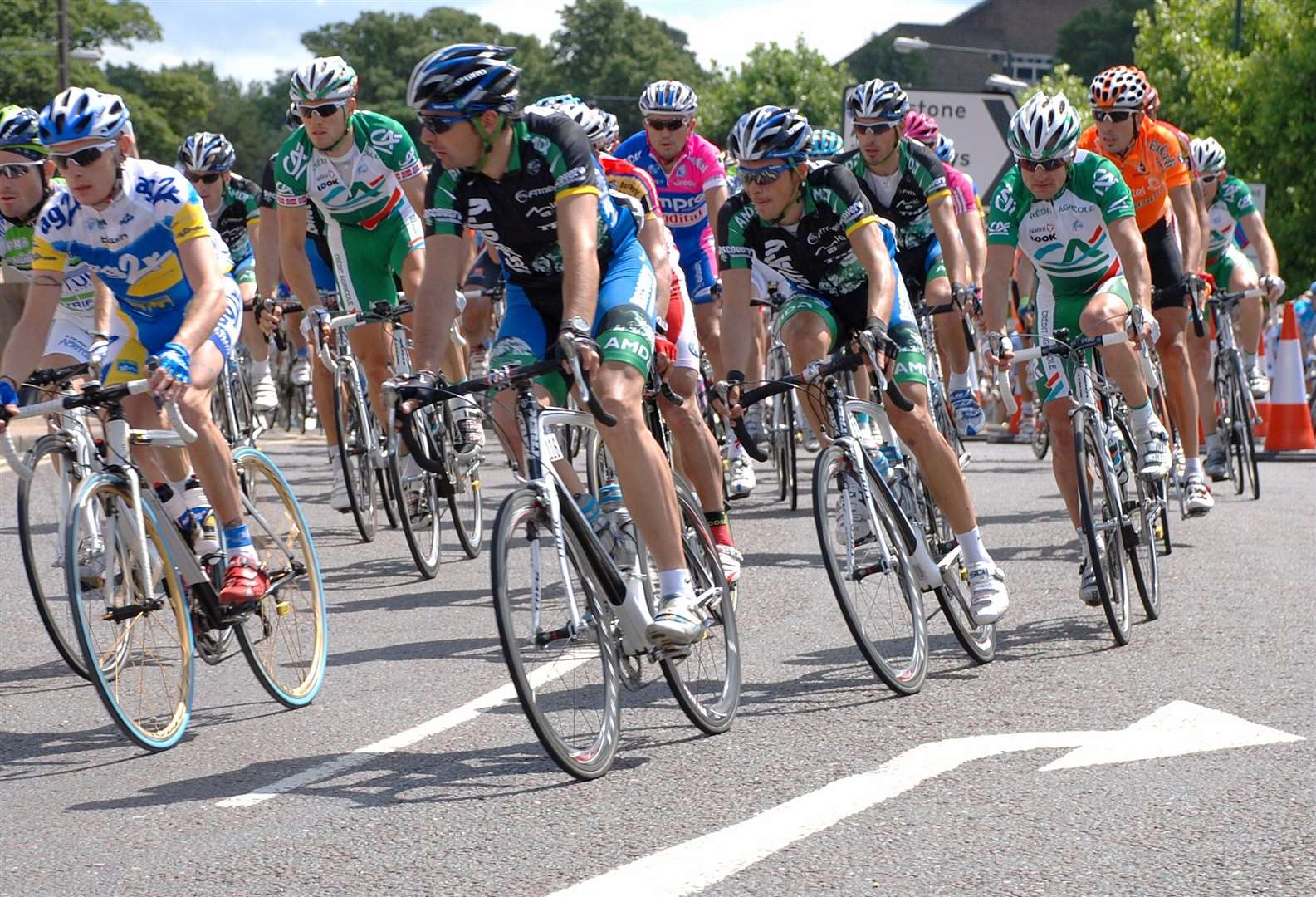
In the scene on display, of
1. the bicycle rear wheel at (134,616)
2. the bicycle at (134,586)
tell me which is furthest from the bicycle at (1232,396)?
the bicycle rear wheel at (134,616)

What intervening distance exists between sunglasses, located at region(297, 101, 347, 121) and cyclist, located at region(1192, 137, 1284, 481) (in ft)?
19.7

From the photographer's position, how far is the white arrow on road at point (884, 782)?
4.45 meters

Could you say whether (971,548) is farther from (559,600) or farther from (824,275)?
(559,600)

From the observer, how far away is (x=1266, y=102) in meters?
39.8

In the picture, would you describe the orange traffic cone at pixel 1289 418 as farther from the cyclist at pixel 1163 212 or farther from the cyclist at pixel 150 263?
the cyclist at pixel 150 263

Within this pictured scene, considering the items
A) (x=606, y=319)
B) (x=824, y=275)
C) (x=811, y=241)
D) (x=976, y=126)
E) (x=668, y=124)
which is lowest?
(x=606, y=319)

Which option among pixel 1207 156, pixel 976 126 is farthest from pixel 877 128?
pixel 976 126

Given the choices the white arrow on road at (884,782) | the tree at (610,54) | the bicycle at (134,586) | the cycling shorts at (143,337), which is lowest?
the white arrow on road at (884,782)

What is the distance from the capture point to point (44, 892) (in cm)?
449

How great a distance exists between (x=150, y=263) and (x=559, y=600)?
234 cm

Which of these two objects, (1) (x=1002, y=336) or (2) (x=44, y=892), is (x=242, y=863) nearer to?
(2) (x=44, y=892)

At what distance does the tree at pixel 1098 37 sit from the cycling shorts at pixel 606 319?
297ft

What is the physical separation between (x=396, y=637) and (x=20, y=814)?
113 inches

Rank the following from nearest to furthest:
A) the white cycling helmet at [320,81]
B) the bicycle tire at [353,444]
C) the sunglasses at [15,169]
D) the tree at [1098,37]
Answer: the sunglasses at [15,169] → the white cycling helmet at [320,81] → the bicycle tire at [353,444] → the tree at [1098,37]
